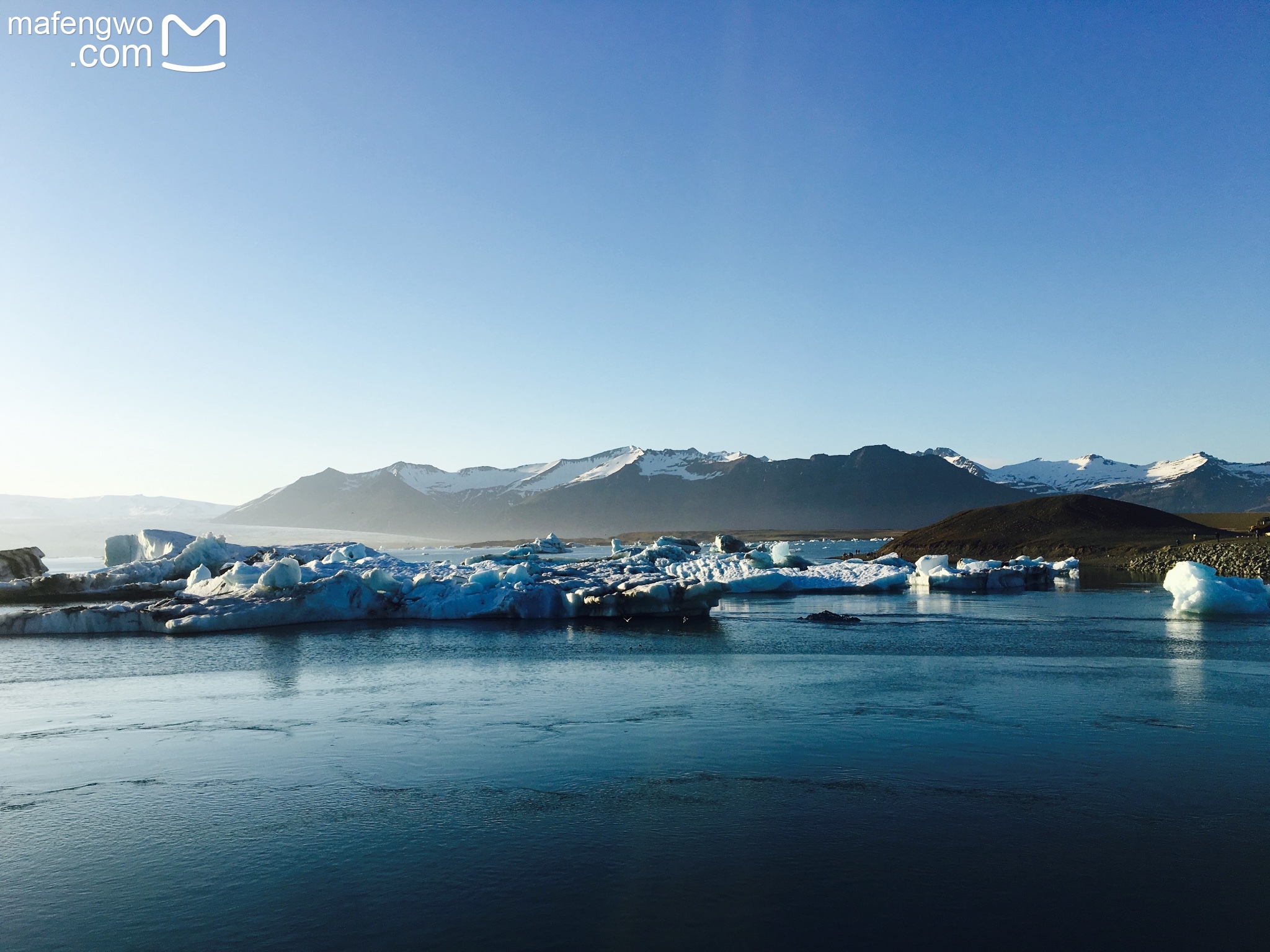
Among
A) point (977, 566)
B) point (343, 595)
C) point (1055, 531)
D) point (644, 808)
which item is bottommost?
point (644, 808)

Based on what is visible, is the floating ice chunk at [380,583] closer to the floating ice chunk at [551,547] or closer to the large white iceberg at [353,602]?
the large white iceberg at [353,602]

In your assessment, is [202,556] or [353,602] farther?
[202,556]

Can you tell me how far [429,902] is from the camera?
6844 mm

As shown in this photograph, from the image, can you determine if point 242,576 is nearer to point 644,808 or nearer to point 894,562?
point 644,808

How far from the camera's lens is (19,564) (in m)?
43.3

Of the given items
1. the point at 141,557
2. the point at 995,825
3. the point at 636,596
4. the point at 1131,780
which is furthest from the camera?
the point at 141,557

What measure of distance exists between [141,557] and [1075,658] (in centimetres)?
4897

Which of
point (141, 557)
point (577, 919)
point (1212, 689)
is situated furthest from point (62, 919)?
point (141, 557)

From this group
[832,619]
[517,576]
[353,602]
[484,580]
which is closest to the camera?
[832,619]

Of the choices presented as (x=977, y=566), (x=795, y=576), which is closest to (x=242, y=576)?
(x=795, y=576)

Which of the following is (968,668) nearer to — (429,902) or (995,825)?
(995,825)

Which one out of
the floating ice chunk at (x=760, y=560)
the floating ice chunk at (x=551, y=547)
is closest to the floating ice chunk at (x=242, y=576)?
the floating ice chunk at (x=760, y=560)

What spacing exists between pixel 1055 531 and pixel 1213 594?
41.0m

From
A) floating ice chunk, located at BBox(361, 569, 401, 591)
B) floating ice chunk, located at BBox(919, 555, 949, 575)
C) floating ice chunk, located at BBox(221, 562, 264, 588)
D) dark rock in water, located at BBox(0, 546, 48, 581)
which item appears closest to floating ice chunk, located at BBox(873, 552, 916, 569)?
floating ice chunk, located at BBox(919, 555, 949, 575)
